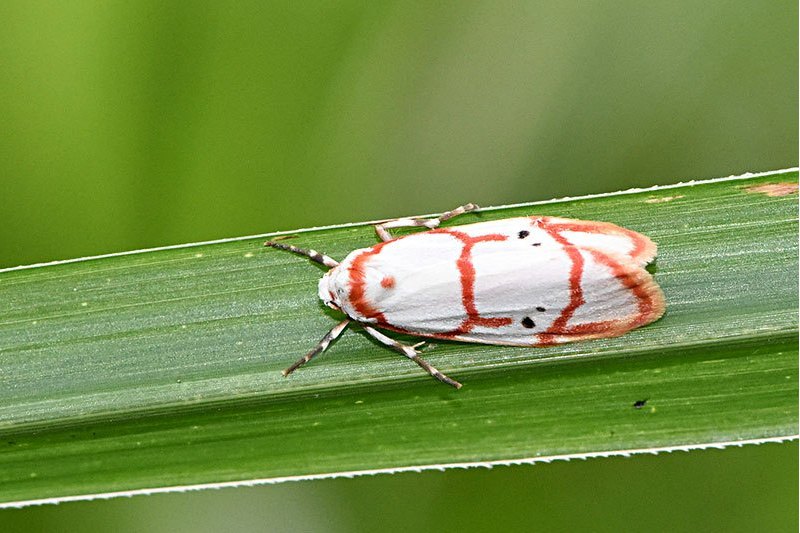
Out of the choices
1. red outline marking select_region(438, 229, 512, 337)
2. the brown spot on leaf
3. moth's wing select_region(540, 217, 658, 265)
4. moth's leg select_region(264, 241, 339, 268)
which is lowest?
moth's leg select_region(264, 241, 339, 268)

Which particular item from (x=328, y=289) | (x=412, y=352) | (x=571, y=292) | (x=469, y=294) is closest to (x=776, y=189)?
(x=571, y=292)

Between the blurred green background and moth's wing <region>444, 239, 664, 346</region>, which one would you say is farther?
the blurred green background

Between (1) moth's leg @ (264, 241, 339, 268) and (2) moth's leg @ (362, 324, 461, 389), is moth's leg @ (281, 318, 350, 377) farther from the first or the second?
(1) moth's leg @ (264, 241, 339, 268)

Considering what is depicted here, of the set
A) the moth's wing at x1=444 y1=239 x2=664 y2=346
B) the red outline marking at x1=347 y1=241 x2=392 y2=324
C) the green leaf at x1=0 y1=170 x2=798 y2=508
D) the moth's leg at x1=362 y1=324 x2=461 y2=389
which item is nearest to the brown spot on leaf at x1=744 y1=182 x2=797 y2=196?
the green leaf at x1=0 y1=170 x2=798 y2=508

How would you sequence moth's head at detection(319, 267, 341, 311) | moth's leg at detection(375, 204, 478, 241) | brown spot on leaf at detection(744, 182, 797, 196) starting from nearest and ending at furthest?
brown spot on leaf at detection(744, 182, 797, 196), moth's head at detection(319, 267, 341, 311), moth's leg at detection(375, 204, 478, 241)

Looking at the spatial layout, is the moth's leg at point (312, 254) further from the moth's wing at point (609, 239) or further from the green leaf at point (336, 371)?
the moth's wing at point (609, 239)

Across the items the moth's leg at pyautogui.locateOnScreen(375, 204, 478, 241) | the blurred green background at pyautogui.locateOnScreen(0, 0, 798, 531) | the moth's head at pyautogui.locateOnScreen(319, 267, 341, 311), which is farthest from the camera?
the blurred green background at pyautogui.locateOnScreen(0, 0, 798, 531)

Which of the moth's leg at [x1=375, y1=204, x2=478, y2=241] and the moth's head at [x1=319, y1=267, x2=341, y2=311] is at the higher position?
the moth's leg at [x1=375, y1=204, x2=478, y2=241]
